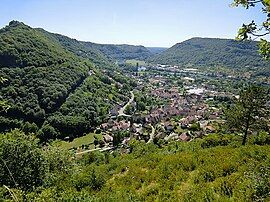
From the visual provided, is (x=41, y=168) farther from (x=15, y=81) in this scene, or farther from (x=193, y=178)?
(x=15, y=81)

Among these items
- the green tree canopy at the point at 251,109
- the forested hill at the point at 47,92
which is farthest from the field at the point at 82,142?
the green tree canopy at the point at 251,109

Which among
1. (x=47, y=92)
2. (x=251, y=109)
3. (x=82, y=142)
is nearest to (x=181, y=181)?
(x=251, y=109)

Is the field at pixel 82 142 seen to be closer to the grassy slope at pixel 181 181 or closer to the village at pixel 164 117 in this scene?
the village at pixel 164 117

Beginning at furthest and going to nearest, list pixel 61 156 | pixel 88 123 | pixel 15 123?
1. pixel 88 123
2. pixel 15 123
3. pixel 61 156

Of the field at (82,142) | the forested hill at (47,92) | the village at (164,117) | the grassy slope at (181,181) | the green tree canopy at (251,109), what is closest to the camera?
the grassy slope at (181,181)

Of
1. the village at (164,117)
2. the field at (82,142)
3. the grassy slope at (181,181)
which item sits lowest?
the field at (82,142)

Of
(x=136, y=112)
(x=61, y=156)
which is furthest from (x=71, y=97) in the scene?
(x=61, y=156)

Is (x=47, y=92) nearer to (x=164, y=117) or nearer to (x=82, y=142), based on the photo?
(x=82, y=142)

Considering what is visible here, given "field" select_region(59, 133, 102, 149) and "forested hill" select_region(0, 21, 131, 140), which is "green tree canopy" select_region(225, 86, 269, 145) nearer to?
"field" select_region(59, 133, 102, 149)

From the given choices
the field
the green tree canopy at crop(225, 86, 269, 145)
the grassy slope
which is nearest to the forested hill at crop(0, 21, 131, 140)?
the field
